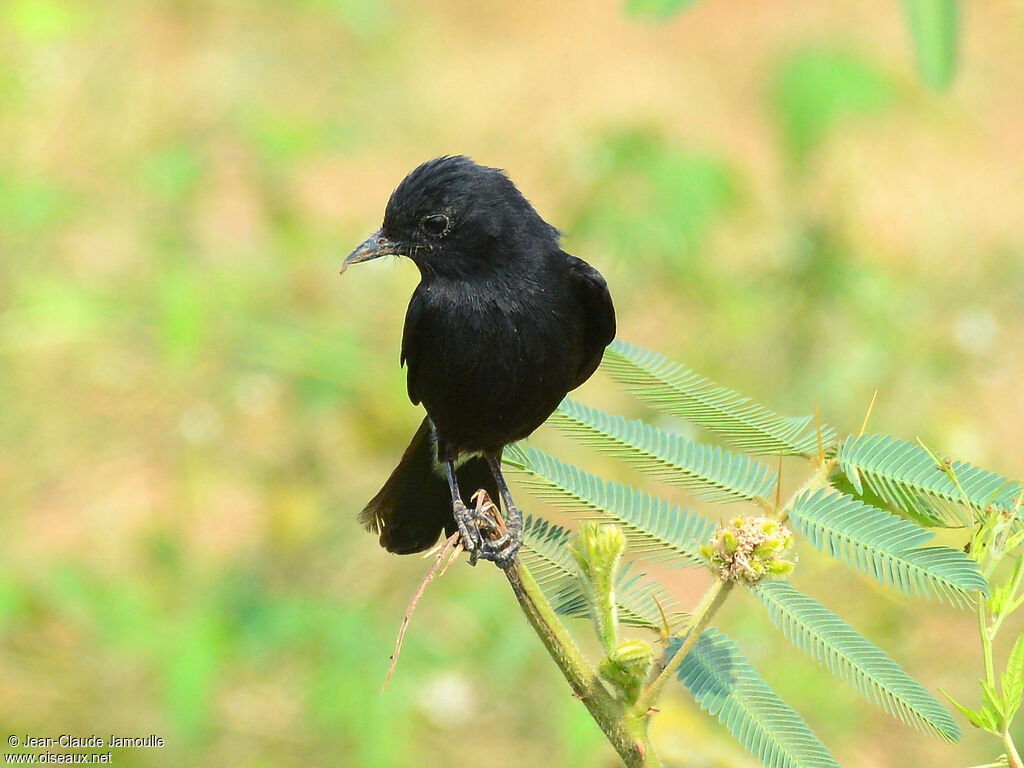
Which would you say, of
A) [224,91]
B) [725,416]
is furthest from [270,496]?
[725,416]

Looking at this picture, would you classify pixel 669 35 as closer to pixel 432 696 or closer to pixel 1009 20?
pixel 1009 20

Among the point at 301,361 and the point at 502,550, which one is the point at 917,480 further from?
the point at 301,361

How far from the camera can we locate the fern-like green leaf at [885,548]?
194cm

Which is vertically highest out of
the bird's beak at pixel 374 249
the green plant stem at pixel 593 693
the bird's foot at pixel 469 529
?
the bird's beak at pixel 374 249

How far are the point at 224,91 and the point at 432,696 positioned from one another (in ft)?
9.93

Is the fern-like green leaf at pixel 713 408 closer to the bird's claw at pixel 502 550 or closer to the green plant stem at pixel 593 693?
the bird's claw at pixel 502 550

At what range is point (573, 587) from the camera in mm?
2279

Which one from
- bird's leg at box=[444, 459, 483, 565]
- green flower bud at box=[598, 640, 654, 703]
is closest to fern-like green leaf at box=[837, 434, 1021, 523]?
green flower bud at box=[598, 640, 654, 703]

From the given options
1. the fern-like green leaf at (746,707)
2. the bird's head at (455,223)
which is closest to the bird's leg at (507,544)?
the fern-like green leaf at (746,707)

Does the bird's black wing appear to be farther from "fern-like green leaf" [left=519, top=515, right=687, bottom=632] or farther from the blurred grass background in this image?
the blurred grass background

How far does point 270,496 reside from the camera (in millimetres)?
5617

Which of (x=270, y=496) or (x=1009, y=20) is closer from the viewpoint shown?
(x=270, y=496)

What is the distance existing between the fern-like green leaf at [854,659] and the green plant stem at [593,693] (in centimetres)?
29

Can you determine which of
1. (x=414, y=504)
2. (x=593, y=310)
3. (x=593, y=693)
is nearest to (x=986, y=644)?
(x=593, y=693)
